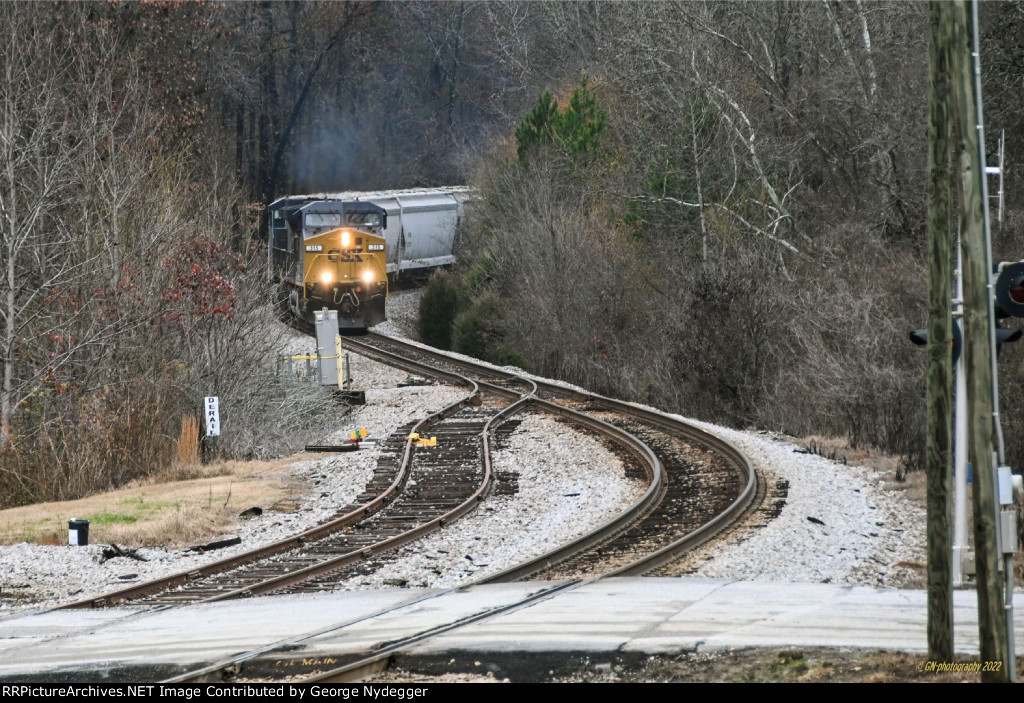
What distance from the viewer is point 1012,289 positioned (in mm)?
8078

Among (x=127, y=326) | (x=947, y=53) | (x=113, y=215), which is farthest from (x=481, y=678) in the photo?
(x=113, y=215)

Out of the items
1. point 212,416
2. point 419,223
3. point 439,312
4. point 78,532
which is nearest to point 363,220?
point 439,312

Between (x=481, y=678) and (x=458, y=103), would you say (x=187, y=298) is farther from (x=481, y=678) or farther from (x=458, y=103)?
(x=458, y=103)

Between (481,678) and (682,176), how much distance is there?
29.4m

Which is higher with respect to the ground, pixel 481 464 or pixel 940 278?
pixel 940 278

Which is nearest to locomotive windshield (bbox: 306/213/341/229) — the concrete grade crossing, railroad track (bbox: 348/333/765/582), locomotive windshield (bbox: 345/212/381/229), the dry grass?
locomotive windshield (bbox: 345/212/381/229)

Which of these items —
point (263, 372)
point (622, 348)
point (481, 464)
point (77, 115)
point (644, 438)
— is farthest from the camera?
point (622, 348)

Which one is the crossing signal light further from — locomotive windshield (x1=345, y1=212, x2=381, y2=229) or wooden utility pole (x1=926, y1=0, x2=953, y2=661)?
locomotive windshield (x1=345, y1=212, x2=381, y2=229)

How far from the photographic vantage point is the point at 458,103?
230 ft

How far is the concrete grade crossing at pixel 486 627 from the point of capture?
8539 mm

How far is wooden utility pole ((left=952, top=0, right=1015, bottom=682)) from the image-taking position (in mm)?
7160

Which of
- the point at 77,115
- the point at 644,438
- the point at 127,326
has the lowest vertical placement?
the point at 644,438

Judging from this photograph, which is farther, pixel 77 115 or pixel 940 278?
pixel 77 115

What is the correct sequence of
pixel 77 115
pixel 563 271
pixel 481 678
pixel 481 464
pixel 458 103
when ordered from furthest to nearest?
pixel 458 103 < pixel 563 271 < pixel 77 115 < pixel 481 464 < pixel 481 678
